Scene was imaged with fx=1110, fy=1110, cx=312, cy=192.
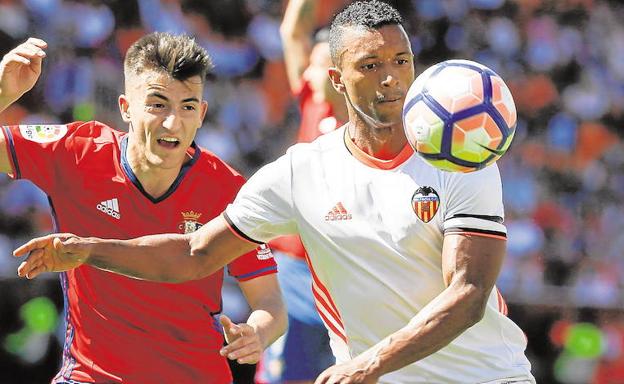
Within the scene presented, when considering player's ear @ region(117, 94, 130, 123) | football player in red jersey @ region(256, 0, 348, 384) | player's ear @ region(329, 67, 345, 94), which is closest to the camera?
player's ear @ region(329, 67, 345, 94)

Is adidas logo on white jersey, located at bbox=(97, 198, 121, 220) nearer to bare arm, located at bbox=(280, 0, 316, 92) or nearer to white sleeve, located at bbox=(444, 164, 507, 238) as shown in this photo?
white sleeve, located at bbox=(444, 164, 507, 238)

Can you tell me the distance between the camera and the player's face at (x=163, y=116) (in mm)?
4914

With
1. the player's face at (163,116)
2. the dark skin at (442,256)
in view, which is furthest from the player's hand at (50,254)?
the player's face at (163,116)

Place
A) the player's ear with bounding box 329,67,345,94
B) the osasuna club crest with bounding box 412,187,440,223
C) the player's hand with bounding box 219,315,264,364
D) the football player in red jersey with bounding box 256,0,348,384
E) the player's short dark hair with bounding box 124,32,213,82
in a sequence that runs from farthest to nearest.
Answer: the football player in red jersey with bounding box 256,0,348,384, the player's short dark hair with bounding box 124,32,213,82, the player's ear with bounding box 329,67,345,94, the player's hand with bounding box 219,315,264,364, the osasuna club crest with bounding box 412,187,440,223

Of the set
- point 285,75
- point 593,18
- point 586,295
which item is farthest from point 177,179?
point 593,18

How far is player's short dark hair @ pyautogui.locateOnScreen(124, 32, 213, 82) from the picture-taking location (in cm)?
504

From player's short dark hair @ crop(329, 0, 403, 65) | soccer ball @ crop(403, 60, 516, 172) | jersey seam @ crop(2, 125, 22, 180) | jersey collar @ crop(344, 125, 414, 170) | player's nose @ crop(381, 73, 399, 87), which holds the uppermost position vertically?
player's short dark hair @ crop(329, 0, 403, 65)

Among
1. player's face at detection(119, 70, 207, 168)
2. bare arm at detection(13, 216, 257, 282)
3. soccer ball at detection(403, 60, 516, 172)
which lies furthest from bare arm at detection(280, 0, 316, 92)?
soccer ball at detection(403, 60, 516, 172)

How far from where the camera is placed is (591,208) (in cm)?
1134

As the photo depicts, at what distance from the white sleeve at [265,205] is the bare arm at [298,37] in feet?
9.44

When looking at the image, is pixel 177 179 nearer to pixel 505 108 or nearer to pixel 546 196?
pixel 505 108

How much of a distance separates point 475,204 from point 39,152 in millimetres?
2062

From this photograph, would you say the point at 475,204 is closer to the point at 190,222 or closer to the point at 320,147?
the point at 320,147

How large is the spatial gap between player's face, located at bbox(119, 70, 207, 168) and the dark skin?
1.97 feet
